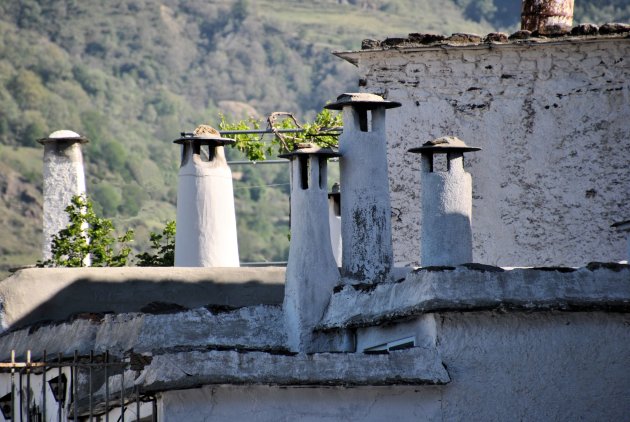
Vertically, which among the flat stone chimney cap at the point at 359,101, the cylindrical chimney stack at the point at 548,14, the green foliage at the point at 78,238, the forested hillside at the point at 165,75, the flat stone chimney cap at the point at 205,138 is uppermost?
the forested hillside at the point at 165,75

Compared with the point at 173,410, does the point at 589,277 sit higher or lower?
higher

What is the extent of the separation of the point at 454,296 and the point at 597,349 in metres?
→ 1.42

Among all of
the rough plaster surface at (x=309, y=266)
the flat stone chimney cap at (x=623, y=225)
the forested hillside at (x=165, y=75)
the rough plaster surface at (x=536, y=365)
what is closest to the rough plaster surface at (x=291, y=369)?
the rough plaster surface at (x=536, y=365)

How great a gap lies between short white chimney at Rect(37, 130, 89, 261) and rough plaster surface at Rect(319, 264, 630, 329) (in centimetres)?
1017

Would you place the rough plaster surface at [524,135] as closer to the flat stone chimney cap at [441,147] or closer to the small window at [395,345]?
the flat stone chimney cap at [441,147]

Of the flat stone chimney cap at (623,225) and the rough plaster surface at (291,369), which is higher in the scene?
the flat stone chimney cap at (623,225)

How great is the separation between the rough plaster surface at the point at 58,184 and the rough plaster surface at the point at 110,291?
7254 mm

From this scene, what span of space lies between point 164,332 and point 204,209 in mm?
4065

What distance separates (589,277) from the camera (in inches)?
573

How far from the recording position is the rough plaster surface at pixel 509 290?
1418 cm

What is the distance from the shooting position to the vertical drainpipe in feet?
53.5

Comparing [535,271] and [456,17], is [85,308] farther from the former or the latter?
[456,17]

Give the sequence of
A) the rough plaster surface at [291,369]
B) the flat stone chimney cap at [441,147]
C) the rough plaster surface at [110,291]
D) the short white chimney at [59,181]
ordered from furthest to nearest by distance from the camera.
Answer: the short white chimney at [59,181]
the flat stone chimney cap at [441,147]
the rough plaster surface at [110,291]
the rough plaster surface at [291,369]

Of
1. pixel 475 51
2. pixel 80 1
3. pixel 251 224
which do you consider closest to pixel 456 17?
pixel 80 1
